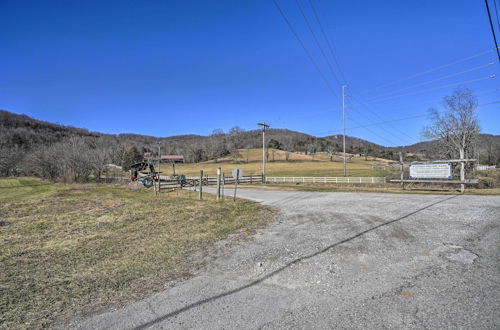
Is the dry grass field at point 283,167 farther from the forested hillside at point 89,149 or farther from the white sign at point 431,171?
the white sign at point 431,171

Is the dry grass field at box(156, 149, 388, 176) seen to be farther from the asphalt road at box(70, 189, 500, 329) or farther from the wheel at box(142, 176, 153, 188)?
the asphalt road at box(70, 189, 500, 329)

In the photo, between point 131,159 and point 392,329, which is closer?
point 392,329

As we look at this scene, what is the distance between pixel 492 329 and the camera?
8.67 ft

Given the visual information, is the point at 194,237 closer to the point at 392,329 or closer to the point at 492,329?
the point at 392,329

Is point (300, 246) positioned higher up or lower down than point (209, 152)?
lower down

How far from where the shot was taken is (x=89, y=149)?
148ft

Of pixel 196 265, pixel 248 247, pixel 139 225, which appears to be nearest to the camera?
pixel 196 265

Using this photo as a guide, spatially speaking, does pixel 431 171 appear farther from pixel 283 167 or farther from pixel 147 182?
pixel 283 167

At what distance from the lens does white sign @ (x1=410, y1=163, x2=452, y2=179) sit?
16.5 meters

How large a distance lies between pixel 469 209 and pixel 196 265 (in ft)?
31.3

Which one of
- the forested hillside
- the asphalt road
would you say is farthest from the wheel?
the asphalt road

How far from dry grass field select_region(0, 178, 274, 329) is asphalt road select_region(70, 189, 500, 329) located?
53cm

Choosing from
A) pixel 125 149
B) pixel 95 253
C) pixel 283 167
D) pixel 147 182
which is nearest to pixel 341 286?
pixel 95 253

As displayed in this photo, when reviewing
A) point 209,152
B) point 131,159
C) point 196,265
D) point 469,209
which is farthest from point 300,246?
point 209,152
